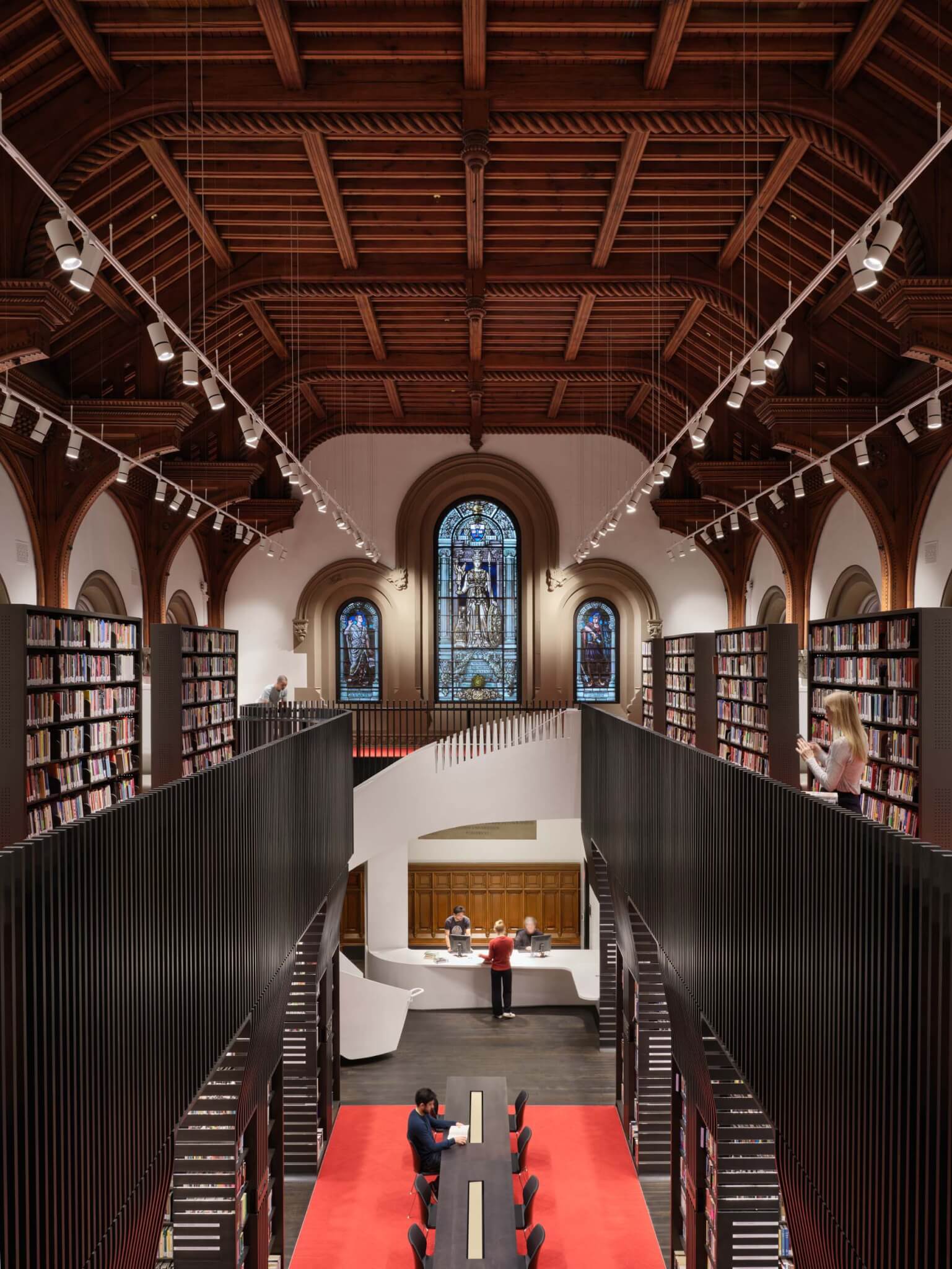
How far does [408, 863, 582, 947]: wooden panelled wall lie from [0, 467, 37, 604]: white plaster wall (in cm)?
820

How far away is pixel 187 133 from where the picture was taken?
6129 millimetres

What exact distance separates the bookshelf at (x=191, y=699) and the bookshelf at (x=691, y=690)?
181 inches

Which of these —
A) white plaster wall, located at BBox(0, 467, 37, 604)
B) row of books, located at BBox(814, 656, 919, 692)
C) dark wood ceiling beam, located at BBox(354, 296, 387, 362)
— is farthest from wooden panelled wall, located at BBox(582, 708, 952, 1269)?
dark wood ceiling beam, located at BBox(354, 296, 387, 362)

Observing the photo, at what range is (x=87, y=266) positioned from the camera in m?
4.52


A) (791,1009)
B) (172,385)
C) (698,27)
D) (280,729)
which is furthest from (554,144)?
(791,1009)

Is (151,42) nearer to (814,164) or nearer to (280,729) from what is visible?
(814,164)

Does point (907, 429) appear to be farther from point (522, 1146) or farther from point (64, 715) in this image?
point (64, 715)

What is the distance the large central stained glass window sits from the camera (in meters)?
17.0

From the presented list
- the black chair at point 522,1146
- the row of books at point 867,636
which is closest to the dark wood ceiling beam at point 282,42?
the row of books at point 867,636

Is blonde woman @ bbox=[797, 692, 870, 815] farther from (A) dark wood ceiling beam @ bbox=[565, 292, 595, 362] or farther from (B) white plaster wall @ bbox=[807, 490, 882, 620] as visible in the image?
(A) dark wood ceiling beam @ bbox=[565, 292, 595, 362]

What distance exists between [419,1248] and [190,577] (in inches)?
435

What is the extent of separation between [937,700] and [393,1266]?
5.77 m

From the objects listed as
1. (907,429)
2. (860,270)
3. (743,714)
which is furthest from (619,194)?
(743,714)

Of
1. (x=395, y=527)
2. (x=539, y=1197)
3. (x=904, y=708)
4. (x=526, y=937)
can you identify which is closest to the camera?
(x=904, y=708)
